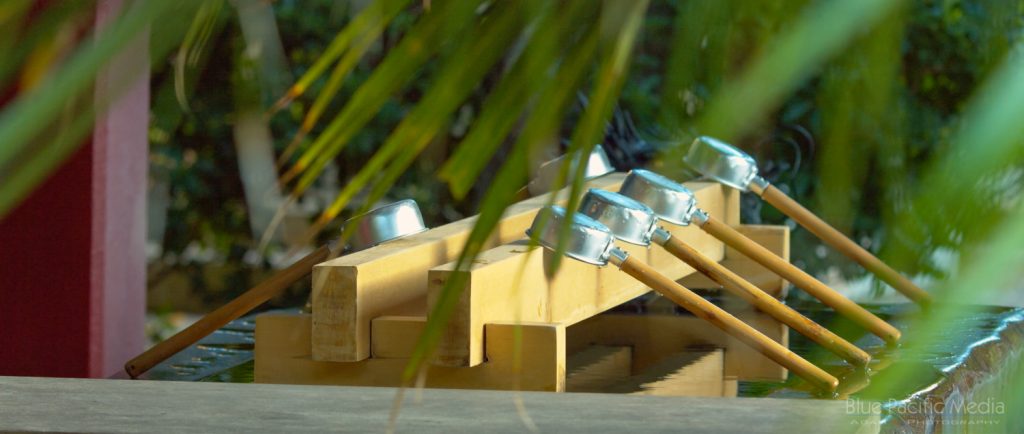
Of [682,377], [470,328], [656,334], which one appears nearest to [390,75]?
[470,328]

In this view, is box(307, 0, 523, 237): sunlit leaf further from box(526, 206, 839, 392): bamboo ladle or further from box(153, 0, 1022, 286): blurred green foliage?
box(526, 206, 839, 392): bamboo ladle

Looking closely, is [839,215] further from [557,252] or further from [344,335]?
[344,335]

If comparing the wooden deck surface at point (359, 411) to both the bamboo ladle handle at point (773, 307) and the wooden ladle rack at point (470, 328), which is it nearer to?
the wooden ladle rack at point (470, 328)

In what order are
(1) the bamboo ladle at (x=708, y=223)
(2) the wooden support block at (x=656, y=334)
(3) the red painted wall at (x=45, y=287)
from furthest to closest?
(3) the red painted wall at (x=45, y=287), (2) the wooden support block at (x=656, y=334), (1) the bamboo ladle at (x=708, y=223)

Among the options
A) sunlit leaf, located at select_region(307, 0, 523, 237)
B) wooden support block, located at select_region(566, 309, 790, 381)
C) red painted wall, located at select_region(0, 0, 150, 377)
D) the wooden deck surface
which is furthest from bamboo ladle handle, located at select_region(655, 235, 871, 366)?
red painted wall, located at select_region(0, 0, 150, 377)

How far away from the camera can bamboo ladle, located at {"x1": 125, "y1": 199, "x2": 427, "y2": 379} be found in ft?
3.66

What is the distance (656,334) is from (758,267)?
295 millimetres

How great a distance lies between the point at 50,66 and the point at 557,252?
9cm

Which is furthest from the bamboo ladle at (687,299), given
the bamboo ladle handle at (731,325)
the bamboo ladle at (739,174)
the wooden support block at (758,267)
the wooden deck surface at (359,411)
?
the wooden support block at (758,267)

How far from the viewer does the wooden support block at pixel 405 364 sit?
0.98 meters

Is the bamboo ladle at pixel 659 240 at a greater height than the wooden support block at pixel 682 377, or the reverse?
the bamboo ladle at pixel 659 240

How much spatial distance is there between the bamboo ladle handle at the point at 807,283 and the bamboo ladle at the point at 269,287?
0.29 m

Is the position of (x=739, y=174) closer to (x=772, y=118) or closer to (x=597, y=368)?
(x=597, y=368)

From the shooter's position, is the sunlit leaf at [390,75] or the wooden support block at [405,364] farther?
the wooden support block at [405,364]
